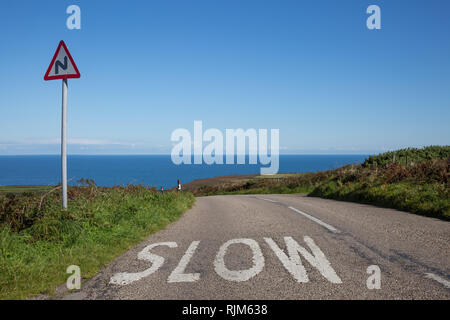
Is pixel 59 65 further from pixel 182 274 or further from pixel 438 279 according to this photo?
pixel 438 279

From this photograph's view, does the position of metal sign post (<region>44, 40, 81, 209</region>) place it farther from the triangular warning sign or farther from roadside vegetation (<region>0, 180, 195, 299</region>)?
roadside vegetation (<region>0, 180, 195, 299</region>)

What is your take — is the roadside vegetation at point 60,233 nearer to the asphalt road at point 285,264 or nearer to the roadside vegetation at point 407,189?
the asphalt road at point 285,264

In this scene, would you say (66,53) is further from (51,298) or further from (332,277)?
(332,277)

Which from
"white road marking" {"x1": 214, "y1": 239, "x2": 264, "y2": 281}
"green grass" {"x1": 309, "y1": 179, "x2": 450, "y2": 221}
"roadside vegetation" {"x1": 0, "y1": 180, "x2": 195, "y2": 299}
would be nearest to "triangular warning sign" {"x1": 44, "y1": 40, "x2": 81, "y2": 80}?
"roadside vegetation" {"x1": 0, "y1": 180, "x2": 195, "y2": 299}

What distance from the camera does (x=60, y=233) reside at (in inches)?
251

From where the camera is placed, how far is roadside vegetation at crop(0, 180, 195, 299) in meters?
4.50

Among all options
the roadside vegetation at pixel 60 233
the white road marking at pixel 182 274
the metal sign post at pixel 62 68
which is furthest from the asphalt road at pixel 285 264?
the metal sign post at pixel 62 68

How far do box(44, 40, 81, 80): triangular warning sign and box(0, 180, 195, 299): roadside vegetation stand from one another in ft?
8.90

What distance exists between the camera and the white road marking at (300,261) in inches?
178

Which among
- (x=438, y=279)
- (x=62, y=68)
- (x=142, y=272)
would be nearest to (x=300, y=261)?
(x=438, y=279)

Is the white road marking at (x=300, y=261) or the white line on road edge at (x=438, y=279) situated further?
the white road marking at (x=300, y=261)

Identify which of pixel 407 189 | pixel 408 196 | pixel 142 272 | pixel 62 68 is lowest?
pixel 142 272

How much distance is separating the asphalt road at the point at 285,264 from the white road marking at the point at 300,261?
0.6 inches

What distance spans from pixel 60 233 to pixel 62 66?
3458mm
